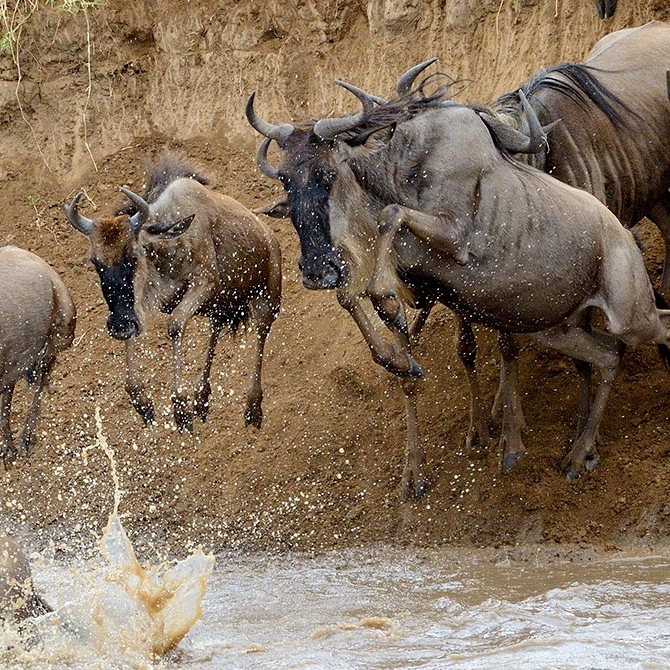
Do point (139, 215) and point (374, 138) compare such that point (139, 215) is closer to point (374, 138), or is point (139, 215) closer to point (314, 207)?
point (314, 207)

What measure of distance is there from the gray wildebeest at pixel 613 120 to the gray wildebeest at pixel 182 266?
2.03 meters

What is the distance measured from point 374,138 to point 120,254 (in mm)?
1983

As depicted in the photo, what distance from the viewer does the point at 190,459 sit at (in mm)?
10375

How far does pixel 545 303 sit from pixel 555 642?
2524 mm

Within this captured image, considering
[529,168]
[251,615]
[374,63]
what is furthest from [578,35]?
[251,615]

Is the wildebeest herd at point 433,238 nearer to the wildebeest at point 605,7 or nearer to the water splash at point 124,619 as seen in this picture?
the wildebeest at point 605,7

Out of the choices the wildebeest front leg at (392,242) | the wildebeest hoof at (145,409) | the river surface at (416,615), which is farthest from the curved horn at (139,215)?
the river surface at (416,615)

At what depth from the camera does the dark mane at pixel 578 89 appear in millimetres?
8742

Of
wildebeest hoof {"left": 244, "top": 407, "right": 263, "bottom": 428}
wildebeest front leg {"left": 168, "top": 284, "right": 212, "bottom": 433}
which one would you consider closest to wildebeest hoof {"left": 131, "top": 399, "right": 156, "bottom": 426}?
wildebeest front leg {"left": 168, "top": 284, "right": 212, "bottom": 433}

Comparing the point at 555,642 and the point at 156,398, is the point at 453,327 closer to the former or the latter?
the point at 156,398

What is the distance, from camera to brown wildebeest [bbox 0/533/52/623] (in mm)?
6113

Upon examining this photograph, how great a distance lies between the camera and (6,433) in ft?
31.8

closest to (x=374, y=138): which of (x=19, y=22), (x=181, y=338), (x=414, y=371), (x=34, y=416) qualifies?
(x=414, y=371)

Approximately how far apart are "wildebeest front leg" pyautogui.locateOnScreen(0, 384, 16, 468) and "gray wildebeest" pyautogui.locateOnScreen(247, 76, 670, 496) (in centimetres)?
281
